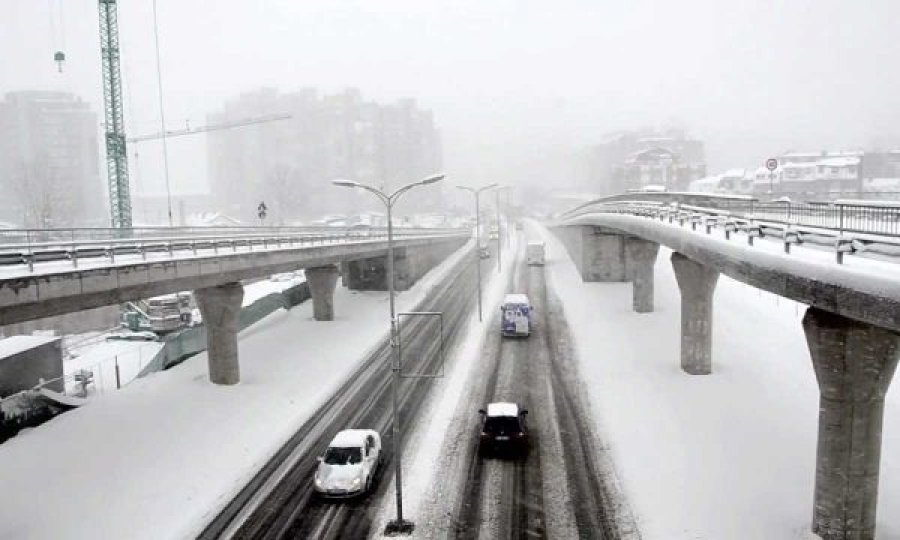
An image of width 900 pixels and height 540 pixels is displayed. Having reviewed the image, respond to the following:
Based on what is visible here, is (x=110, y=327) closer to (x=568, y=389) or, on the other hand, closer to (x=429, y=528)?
(x=568, y=389)

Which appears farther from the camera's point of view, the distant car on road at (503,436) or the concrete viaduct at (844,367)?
the distant car on road at (503,436)

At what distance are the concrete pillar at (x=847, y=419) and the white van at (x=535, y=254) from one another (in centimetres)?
7164

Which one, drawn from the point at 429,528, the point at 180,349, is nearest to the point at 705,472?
the point at 429,528

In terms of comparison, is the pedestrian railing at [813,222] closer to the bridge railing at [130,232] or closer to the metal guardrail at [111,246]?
the metal guardrail at [111,246]

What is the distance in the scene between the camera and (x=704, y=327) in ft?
116

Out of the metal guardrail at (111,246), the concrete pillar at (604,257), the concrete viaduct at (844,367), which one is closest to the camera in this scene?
the concrete viaduct at (844,367)

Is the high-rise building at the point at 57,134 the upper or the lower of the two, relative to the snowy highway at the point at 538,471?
upper

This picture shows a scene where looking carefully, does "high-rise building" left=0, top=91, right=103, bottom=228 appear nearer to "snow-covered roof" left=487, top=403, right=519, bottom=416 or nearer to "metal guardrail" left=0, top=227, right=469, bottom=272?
"metal guardrail" left=0, top=227, right=469, bottom=272

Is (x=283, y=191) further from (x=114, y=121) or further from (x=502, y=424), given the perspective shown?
Answer: (x=502, y=424)

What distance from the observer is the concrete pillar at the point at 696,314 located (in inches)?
1387

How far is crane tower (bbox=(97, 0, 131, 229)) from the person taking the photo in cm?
8619

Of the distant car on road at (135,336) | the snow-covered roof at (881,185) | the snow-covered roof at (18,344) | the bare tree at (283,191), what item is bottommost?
the distant car on road at (135,336)

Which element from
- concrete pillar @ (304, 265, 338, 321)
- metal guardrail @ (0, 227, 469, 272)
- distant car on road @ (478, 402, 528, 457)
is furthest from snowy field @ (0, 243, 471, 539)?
concrete pillar @ (304, 265, 338, 321)

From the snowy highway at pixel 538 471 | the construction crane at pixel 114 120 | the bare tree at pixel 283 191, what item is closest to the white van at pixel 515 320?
the snowy highway at pixel 538 471
